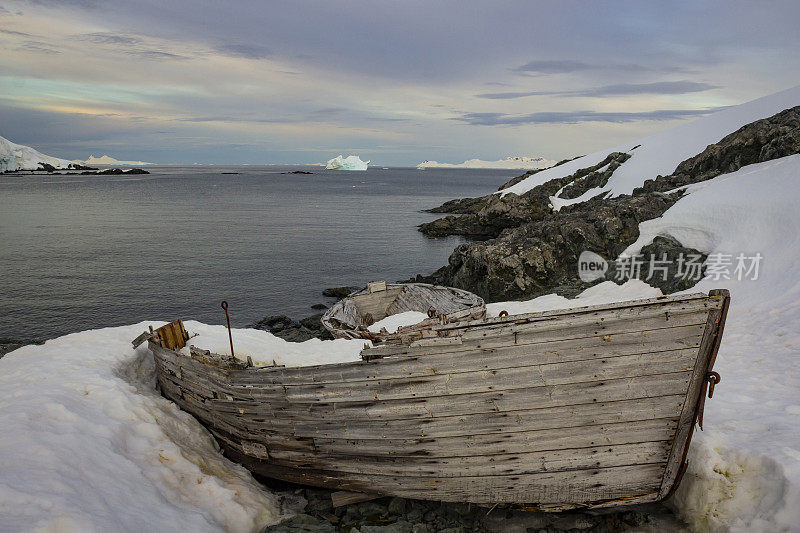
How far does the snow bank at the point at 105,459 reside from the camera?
22.2 ft

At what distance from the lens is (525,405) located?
761 cm

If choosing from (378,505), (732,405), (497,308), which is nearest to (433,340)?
(378,505)

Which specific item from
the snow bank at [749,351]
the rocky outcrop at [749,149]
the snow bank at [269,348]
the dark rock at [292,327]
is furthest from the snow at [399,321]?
the rocky outcrop at [749,149]

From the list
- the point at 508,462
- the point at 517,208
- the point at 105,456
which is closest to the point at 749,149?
the point at 517,208

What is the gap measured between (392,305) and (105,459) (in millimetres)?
16639

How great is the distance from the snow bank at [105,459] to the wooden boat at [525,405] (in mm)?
2183

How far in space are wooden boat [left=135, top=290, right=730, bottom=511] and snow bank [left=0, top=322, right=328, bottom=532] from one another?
2183 mm

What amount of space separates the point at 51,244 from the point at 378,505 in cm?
6135

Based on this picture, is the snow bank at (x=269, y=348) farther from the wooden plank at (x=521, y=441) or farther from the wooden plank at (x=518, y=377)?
the wooden plank at (x=518, y=377)

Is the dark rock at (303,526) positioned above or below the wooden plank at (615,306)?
below

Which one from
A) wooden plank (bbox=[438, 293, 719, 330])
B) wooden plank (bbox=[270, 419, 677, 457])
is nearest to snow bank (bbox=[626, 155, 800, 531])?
wooden plank (bbox=[270, 419, 677, 457])

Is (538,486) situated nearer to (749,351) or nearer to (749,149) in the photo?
(749,351)

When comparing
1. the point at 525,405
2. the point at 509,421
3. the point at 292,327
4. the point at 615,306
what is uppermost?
the point at 615,306

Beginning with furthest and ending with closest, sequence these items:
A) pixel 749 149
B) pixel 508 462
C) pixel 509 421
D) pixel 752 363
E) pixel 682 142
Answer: pixel 682 142 → pixel 749 149 → pixel 752 363 → pixel 508 462 → pixel 509 421
